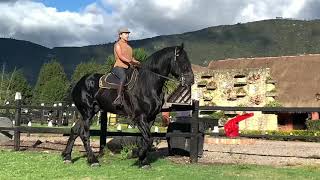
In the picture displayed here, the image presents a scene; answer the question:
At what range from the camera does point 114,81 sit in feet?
36.6

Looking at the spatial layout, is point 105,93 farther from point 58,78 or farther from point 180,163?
point 58,78

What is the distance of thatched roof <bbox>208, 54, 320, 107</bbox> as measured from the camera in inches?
1377

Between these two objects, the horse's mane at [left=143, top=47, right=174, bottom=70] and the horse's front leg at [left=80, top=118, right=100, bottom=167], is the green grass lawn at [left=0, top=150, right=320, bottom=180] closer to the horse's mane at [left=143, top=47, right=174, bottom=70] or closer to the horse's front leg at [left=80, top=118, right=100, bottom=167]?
the horse's front leg at [left=80, top=118, right=100, bottom=167]

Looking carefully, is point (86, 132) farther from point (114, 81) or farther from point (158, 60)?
point (158, 60)

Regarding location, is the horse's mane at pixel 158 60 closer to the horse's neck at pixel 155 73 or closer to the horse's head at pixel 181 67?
the horse's neck at pixel 155 73

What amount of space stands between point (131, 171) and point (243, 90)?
24355 mm

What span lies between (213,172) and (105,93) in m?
3.26

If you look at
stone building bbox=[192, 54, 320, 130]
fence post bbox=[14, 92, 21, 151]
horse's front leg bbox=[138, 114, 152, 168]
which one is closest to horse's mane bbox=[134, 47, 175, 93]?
horse's front leg bbox=[138, 114, 152, 168]

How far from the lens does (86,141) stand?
38.5ft

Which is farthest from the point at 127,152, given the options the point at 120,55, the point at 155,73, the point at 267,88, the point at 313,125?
the point at 267,88

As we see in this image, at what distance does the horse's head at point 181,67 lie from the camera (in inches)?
416

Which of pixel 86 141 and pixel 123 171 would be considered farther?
pixel 86 141

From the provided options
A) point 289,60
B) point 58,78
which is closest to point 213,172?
point 289,60

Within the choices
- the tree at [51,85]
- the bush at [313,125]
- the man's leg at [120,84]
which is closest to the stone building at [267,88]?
the bush at [313,125]
